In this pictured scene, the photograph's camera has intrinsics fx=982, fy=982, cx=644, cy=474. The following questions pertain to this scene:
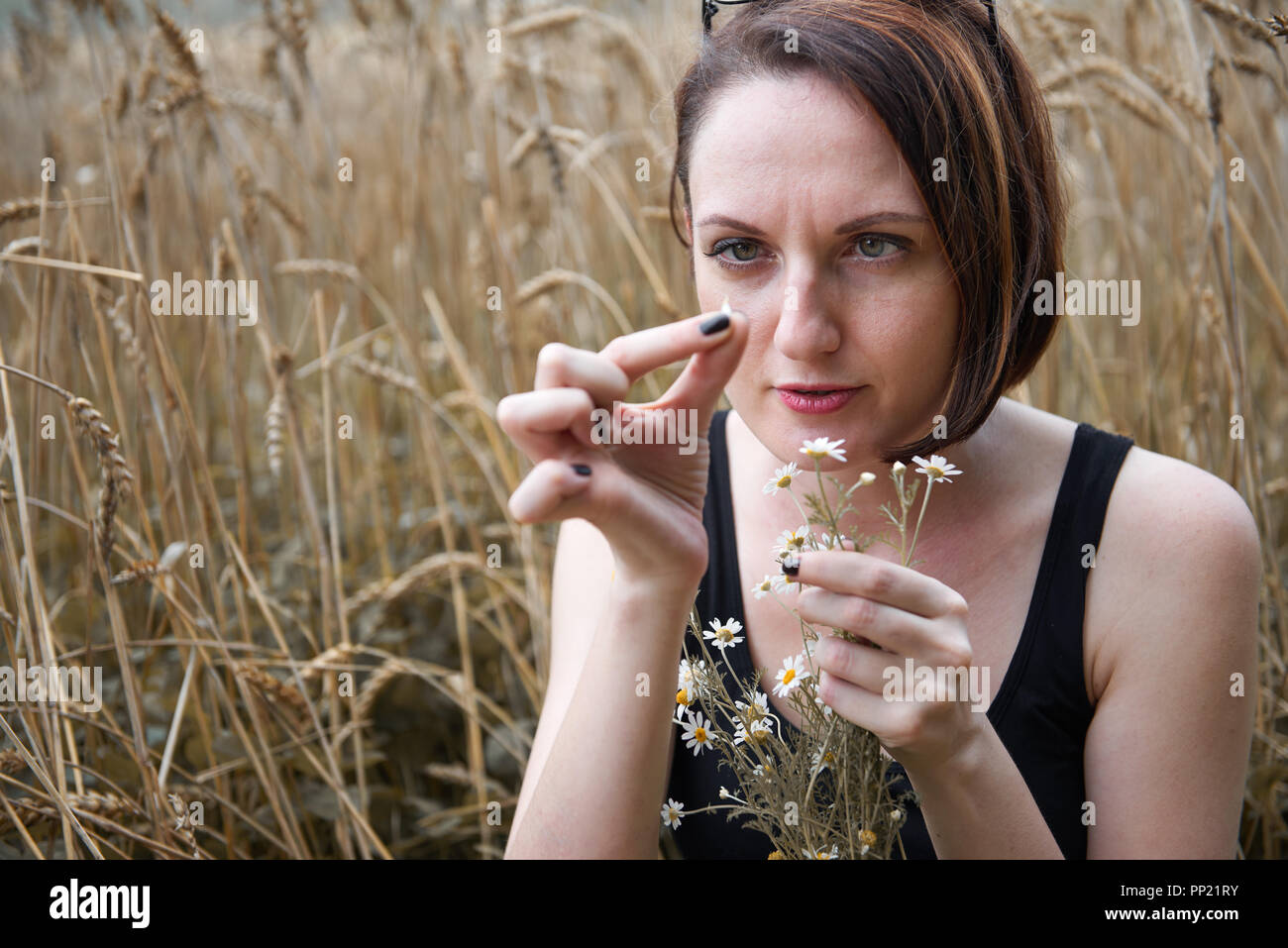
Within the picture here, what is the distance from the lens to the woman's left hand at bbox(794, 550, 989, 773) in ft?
2.19

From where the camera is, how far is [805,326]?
895 mm

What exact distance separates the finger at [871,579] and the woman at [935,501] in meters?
0.01

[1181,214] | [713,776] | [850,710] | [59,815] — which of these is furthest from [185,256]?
[1181,214]

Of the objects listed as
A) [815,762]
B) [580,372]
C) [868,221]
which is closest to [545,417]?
[580,372]

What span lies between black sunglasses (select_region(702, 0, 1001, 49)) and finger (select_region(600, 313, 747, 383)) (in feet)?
1.96

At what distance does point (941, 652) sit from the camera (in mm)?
685

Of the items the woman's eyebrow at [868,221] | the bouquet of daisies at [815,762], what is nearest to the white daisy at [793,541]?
the bouquet of daisies at [815,762]

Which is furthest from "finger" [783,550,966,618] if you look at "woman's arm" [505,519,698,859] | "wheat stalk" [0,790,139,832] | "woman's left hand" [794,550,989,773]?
"wheat stalk" [0,790,139,832]

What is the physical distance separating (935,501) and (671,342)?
2.06ft

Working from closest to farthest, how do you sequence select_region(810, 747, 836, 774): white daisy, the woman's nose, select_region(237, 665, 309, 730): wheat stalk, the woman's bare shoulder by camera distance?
select_region(810, 747, 836, 774): white daisy, the woman's nose, the woman's bare shoulder, select_region(237, 665, 309, 730): wheat stalk

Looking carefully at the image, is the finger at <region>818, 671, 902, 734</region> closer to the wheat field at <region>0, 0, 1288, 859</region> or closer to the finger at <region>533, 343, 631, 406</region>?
the finger at <region>533, 343, 631, 406</region>

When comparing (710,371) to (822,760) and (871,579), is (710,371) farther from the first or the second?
(822,760)

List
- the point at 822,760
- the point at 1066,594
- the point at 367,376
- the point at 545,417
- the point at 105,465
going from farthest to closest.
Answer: the point at 367,376 → the point at 1066,594 → the point at 105,465 → the point at 822,760 → the point at 545,417
